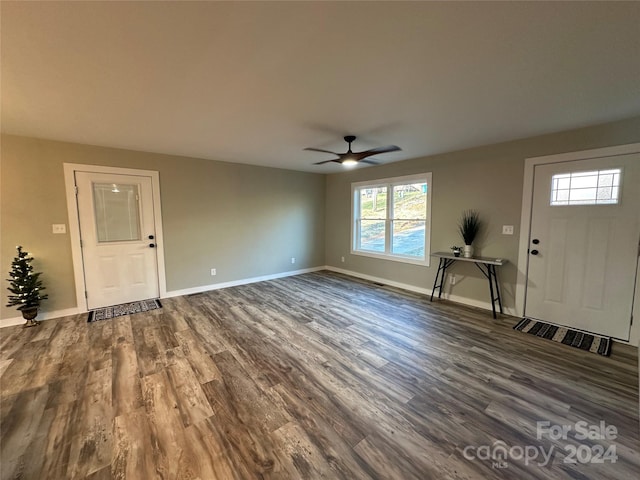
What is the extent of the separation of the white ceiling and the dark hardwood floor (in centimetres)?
243

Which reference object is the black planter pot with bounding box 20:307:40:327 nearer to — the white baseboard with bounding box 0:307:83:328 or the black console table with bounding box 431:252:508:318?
the white baseboard with bounding box 0:307:83:328

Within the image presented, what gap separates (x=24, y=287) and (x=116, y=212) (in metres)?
1.38

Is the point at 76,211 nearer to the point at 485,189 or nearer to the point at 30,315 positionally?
the point at 30,315

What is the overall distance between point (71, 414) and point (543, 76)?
13.9ft

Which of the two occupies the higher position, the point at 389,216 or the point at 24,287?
the point at 389,216

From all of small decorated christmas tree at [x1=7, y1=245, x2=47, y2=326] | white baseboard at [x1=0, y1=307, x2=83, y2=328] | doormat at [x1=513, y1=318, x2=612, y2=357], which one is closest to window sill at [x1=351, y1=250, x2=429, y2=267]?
doormat at [x1=513, y1=318, x2=612, y2=357]

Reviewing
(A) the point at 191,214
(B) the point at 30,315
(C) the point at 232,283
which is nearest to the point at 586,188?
(C) the point at 232,283

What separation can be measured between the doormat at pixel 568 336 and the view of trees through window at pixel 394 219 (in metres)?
1.78

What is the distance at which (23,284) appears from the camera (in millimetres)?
3166

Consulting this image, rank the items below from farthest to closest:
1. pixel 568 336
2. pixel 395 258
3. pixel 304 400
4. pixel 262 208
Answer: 1. pixel 262 208
2. pixel 395 258
3. pixel 568 336
4. pixel 304 400

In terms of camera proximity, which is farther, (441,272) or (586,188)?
(441,272)

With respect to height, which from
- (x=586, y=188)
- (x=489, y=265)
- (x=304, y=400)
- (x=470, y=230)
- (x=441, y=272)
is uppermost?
(x=586, y=188)

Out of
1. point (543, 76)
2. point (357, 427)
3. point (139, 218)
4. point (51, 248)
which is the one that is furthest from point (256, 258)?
point (543, 76)

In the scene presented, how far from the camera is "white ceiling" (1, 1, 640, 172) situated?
1.32m
